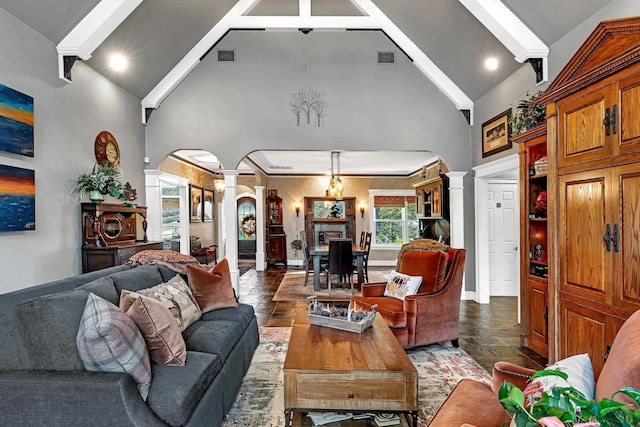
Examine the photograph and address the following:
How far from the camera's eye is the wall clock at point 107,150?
4434mm

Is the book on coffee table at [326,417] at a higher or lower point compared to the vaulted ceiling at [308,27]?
lower

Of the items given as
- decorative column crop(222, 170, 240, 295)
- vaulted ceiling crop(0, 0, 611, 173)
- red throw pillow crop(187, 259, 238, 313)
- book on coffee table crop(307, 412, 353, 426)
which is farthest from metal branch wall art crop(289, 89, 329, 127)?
book on coffee table crop(307, 412, 353, 426)

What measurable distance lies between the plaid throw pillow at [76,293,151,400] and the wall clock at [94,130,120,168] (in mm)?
3345

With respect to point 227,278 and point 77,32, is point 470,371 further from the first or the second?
point 77,32

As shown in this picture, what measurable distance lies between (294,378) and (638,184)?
2098mm

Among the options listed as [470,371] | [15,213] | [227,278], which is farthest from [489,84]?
[15,213]

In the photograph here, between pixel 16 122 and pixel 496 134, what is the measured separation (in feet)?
17.6

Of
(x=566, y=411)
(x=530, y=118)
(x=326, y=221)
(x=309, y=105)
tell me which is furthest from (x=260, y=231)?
(x=566, y=411)

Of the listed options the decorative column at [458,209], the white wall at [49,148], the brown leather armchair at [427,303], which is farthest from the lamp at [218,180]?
the brown leather armchair at [427,303]

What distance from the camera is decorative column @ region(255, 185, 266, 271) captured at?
9375 millimetres

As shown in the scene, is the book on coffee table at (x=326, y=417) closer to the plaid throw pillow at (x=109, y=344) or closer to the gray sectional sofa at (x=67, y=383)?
the gray sectional sofa at (x=67, y=383)

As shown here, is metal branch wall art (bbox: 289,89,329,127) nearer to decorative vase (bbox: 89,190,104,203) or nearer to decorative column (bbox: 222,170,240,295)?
decorative column (bbox: 222,170,240,295)

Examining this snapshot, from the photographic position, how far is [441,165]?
7.80 meters

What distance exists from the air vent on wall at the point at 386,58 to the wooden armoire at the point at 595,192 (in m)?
3.49
